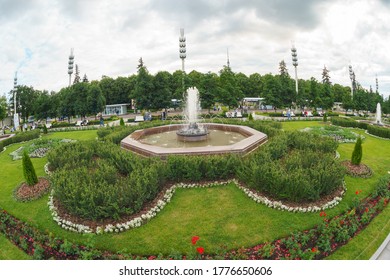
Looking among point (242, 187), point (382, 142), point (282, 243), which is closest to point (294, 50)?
point (382, 142)

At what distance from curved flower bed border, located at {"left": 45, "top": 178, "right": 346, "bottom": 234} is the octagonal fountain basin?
1914 mm

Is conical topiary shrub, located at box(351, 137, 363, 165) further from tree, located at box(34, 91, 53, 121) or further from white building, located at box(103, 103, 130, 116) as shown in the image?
white building, located at box(103, 103, 130, 116)

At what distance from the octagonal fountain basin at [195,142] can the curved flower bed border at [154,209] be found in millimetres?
1914

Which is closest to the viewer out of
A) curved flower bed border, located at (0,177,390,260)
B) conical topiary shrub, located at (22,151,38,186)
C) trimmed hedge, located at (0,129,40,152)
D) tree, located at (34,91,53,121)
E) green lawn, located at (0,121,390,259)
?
curved flower bed border, located at (0,177,390,260)

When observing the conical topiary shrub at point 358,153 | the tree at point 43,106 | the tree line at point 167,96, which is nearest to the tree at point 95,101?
the tree line at point 167,96

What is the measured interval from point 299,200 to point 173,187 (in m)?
4.63

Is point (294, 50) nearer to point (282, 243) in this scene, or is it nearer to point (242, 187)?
point (242, 187)

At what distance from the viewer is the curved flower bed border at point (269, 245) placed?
21.8ft

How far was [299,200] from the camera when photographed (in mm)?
8945

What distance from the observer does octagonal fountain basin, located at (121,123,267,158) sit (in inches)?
473

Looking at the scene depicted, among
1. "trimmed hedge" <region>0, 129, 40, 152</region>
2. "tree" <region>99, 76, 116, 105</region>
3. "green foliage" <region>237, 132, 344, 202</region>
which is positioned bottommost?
"green foliage" <region>237, 132, 344, 202</region>

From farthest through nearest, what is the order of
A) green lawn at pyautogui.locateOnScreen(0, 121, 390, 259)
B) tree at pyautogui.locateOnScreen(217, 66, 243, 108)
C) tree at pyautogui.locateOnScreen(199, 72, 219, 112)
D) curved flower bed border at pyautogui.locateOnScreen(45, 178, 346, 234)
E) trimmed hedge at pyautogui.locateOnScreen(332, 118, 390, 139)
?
tree at pyautogui.locateOnScreen(217, 66, 243, 108) → tree at pyautogui.locateOnScreen(199, 72, 219, 112) → trimmed hedge at pyautogui.locateOnScreen(332, 118, 390, 139) → curved flower bed border at pyautogui.locateOnScreen(45, 178, 346, 234) → green lawn at pyautogui.locateOnScreen(0, 121, 390, 259)

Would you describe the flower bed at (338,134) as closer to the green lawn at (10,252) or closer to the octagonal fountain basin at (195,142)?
the octagonal fountain basin at (195,142)

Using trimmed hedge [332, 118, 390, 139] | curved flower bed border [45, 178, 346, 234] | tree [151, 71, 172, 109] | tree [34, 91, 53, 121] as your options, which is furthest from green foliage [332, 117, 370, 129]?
tree [34, 91, 53, 121]
